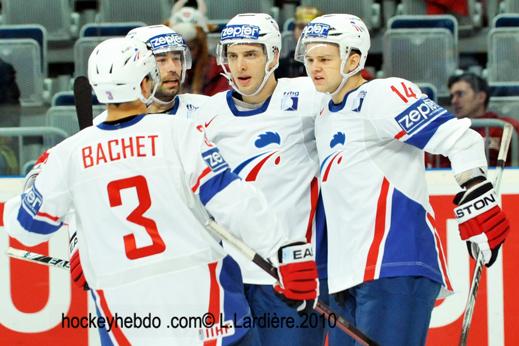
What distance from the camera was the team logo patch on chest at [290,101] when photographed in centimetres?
468

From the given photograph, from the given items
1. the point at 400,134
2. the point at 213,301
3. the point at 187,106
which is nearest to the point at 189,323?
the point at 213,301

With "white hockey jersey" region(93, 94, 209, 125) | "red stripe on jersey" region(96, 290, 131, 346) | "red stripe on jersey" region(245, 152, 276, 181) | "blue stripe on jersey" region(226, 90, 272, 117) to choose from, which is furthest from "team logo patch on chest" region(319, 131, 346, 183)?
"red stripe on jersey" region(96, 290, 131, 346)

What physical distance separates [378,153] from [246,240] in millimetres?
794

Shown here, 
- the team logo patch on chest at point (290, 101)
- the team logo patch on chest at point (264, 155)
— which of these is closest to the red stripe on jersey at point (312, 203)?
the team logo patch on chest at point (264, 155)

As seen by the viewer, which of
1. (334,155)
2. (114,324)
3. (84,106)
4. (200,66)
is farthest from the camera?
(200,66)

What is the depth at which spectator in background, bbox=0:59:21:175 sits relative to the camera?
5.76m

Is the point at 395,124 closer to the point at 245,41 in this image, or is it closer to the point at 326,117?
the point at 326,117

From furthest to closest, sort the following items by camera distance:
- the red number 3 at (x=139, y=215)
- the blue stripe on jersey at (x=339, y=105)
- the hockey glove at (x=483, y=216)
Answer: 1. the blue stripe on jersey at (x=339, y=105)
2. the hockey glove at (x=483, y=216)
3. the red number 3 at (x=139, y=215)

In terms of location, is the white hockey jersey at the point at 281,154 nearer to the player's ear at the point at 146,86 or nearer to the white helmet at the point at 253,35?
the white helmet at the point at 253,35

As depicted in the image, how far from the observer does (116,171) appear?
366cm

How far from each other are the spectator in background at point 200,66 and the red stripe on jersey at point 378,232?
76.7 inches

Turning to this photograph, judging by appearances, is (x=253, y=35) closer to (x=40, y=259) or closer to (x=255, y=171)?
(x=255, y=171)

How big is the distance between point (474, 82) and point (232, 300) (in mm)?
2732

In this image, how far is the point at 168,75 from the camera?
487 centimetres
